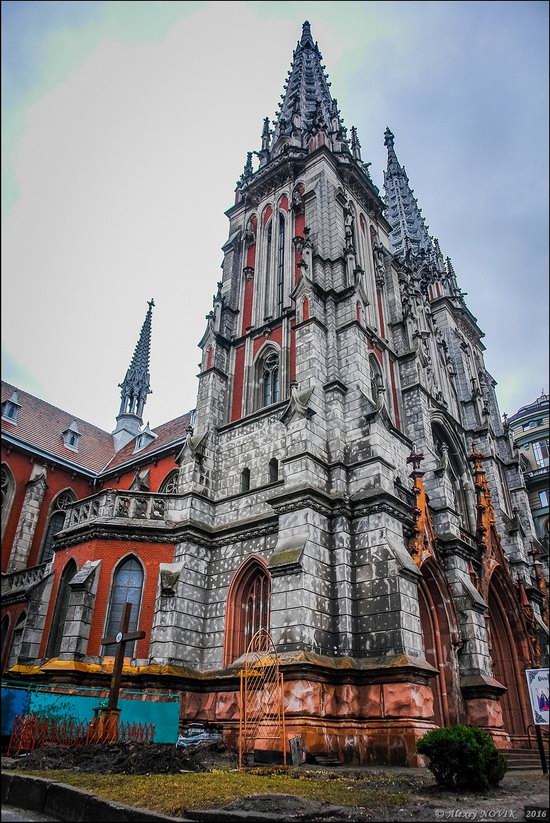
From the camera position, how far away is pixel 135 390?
44.6 metres

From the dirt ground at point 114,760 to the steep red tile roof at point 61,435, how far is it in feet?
60.1

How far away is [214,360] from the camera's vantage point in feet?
77.9

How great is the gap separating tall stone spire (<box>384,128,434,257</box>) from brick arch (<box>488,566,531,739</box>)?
2419 cm

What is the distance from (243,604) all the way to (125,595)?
12.4ft

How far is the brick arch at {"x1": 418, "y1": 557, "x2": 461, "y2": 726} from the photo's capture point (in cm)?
1767

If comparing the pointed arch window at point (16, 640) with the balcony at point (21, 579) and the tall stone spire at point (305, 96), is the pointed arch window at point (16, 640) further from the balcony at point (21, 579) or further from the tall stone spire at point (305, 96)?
the tall stone spire at point (305, 96)

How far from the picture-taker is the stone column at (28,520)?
26608mm

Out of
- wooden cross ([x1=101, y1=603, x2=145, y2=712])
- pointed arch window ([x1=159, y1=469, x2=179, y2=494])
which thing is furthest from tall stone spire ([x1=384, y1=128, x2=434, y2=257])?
wooden cross ([x1=101, y1=603, x2=145, y2=712])

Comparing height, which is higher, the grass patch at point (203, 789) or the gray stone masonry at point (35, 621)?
the gray stone masonry at point (35, 621)

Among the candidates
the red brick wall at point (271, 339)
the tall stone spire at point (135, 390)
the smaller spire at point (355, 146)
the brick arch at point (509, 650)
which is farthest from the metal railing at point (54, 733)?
the smaller spire at point (355, 146)

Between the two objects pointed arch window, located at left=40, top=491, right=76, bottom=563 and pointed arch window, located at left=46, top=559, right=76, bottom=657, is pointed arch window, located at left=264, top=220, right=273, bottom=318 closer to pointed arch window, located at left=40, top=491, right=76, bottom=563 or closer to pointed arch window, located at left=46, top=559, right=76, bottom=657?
pointed arch window, located at left=46, top=559, right=76, bottom=657

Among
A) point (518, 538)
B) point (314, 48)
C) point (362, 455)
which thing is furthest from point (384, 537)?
point (314, 48)

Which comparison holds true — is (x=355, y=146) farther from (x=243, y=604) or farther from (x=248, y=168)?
(x=243, y=604)

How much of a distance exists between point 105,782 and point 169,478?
66.6 ft
